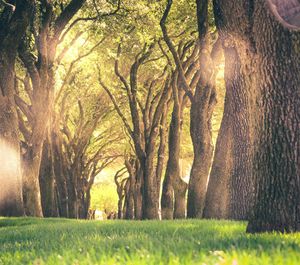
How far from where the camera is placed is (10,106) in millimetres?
21219

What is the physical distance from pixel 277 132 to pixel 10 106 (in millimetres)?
14210

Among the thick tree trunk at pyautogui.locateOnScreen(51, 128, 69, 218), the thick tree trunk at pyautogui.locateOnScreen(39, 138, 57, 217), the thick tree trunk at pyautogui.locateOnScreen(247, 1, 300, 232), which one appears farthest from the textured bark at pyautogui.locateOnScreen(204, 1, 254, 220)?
the thick tree trunk at pyautogui.locateOnScreen(51, 128, 69, 218)

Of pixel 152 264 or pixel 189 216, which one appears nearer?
pixel 152 264

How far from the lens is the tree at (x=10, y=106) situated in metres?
20.3

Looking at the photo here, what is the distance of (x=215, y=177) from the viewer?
17266 millimetres

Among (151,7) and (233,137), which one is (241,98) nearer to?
(233,137)

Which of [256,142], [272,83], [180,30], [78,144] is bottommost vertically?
[256,142]

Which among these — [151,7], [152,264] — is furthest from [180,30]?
[152,264]

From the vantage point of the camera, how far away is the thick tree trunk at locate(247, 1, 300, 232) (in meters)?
8.44

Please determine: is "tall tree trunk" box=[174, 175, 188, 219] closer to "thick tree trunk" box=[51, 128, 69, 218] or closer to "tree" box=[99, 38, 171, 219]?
"tree" box=[99, 38, 171, 219]

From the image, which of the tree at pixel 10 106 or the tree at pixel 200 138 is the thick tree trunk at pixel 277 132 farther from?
the tree at pixel 10 106

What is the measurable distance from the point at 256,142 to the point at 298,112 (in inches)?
27.8

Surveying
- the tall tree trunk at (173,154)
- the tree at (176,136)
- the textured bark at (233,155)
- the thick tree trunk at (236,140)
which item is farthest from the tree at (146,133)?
the thick tree trunk at (236,140)

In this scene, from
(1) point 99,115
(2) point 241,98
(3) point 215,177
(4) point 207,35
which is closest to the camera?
(2) point 241,98
